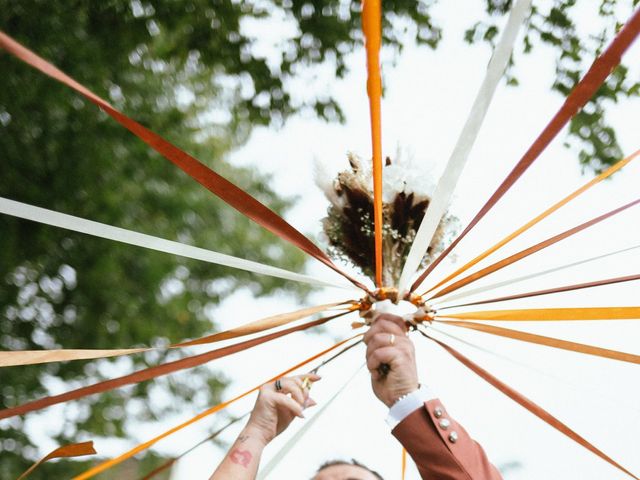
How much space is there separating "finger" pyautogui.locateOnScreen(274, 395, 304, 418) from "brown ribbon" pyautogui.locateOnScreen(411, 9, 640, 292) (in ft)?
2.83

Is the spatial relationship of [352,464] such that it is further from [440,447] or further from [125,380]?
[125,380]

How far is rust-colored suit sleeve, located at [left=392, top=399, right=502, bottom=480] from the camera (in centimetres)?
179

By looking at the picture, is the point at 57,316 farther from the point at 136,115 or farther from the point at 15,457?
the point at 136,115

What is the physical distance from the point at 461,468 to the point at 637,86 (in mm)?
3070

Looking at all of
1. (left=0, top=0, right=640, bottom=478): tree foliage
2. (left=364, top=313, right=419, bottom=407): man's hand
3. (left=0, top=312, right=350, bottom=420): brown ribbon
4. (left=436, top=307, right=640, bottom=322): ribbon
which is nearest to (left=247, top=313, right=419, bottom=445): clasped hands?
(left=364, top=313, right=419, bottom=407): man's hand

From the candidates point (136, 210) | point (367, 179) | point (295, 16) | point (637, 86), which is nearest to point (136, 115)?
point (136, 210)

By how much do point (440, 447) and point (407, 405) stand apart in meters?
0.15

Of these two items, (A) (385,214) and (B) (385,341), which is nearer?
(B) (385,341)

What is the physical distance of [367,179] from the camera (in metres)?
2.56

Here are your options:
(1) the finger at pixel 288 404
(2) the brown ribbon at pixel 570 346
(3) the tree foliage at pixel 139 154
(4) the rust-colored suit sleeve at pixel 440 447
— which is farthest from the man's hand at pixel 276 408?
(3) the tree foliage at pixel 139 154

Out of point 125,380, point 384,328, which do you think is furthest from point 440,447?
point 125,380

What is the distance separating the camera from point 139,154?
5.44m

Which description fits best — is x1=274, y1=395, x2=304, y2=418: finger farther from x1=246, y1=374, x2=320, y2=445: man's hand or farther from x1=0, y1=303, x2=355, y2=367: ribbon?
x1=0, y1=303, x2=355, y2=367: ribbon

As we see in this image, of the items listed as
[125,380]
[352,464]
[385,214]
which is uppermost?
[385,214]
